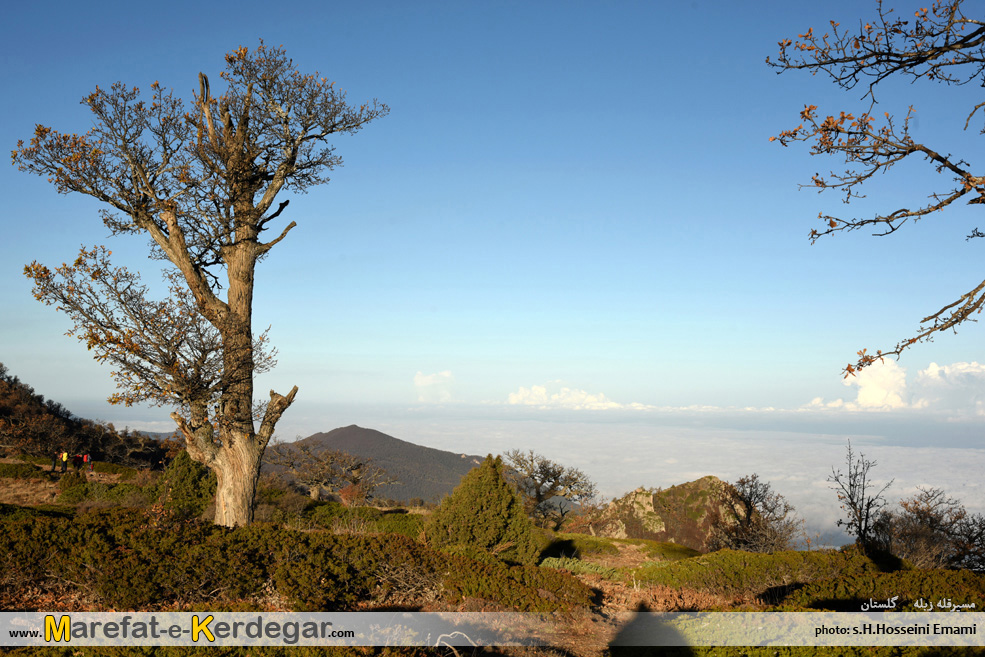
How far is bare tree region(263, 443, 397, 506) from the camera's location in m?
26.0

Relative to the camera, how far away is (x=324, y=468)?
1032 inches

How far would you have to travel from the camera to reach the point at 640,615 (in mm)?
8391

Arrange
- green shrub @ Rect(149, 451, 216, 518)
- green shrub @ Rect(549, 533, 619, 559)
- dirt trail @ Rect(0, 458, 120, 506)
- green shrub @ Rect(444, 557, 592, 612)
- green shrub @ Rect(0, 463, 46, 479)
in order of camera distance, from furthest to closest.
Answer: green shrub @ Rect(0, 463, 46, 479)
dirt trail @ Rect(0, 458, 120, 506)
green shrub @ Rect(149, 451, 216, 518)
green shrub @ Rect(549, 533, 619, 559)
green shrub @ Rect(444, 557, 592, 612)

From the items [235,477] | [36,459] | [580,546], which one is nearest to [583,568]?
[580,546]

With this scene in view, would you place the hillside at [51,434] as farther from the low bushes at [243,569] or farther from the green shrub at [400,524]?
the low bushes at [243,569]

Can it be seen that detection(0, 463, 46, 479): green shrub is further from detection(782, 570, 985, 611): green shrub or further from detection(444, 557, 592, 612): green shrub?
detection(782, 570, 985, 611): green shrub

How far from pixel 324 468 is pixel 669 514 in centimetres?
1478

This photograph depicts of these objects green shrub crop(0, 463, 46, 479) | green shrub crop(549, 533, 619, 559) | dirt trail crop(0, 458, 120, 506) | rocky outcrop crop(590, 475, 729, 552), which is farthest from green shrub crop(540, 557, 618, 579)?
green shrub crop(0, 463, 46, 479)

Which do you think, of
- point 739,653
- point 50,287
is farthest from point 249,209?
point 739,653

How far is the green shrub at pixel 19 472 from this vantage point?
24.6 metres

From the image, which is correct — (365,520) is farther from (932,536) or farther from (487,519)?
(932,536)

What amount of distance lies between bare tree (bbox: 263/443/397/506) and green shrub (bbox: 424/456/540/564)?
1402cm

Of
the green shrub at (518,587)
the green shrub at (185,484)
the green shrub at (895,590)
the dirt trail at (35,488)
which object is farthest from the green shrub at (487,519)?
the dirt trail at (35,488)

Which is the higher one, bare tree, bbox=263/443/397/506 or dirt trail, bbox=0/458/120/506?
bare tree, bbox=263/443/397/506
